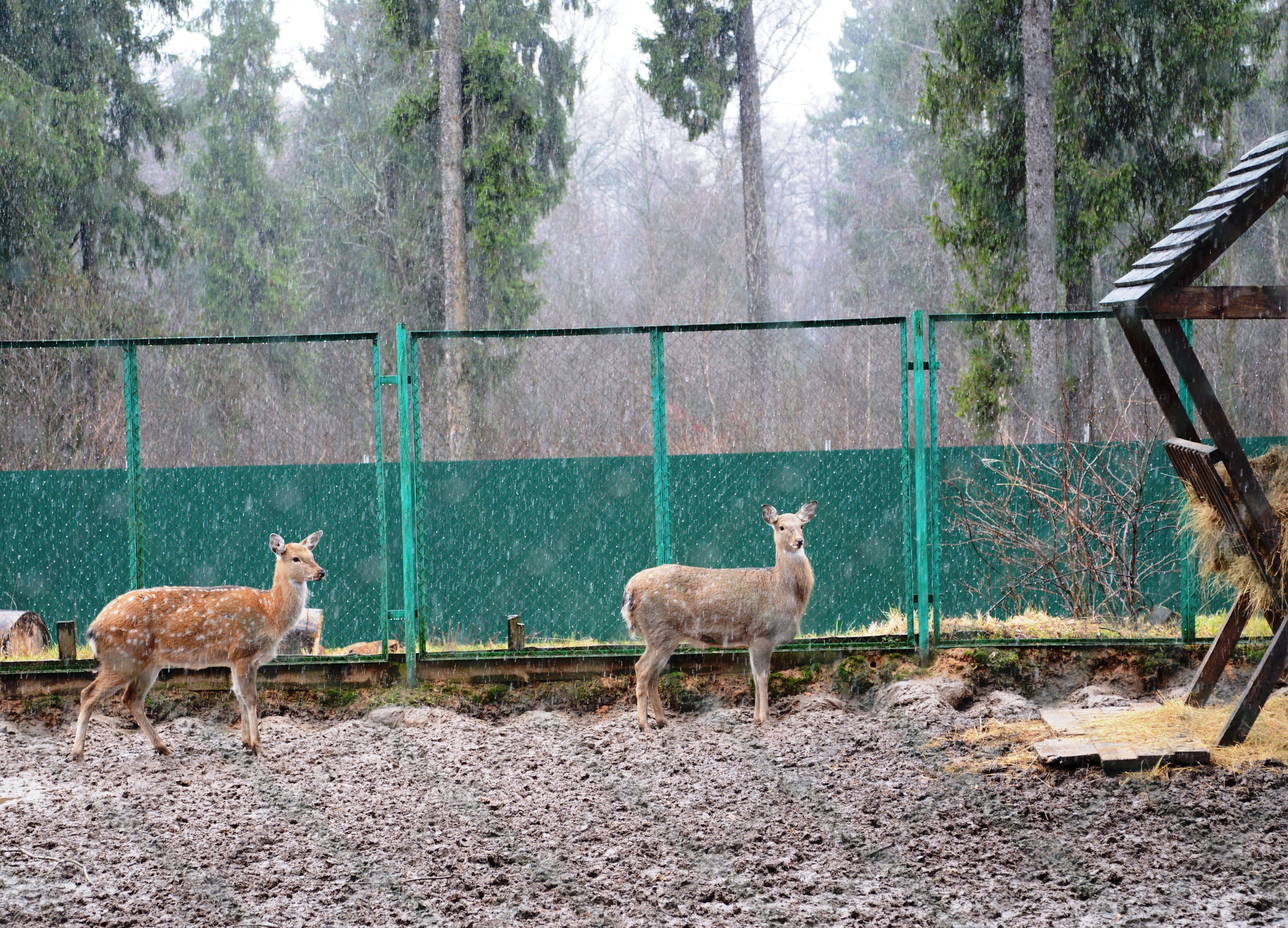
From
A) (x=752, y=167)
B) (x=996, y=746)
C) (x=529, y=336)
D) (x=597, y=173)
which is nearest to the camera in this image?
(x=996, y=746)

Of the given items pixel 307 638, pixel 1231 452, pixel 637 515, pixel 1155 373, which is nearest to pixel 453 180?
pixel 637 515

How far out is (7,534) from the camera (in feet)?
35.3

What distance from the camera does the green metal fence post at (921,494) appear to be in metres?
7.59

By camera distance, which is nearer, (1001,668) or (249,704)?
(249,704)

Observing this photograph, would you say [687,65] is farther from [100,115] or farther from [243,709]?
[243,709]

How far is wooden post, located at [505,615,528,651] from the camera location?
25.8 feet

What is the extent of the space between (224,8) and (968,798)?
2264cm

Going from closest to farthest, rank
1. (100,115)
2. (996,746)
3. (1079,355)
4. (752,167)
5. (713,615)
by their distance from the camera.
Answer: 1. (996,746)
2. (713,615)
3. (1079,355)
4. (100,115)
5. (752,167)

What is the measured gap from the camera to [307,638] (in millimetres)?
8812

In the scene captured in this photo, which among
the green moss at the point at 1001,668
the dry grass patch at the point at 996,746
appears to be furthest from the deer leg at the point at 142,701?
the green moss at the point at 1001,668

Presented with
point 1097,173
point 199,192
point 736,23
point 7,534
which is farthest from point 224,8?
point 1097,173

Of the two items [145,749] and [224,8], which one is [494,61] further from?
[145,749]

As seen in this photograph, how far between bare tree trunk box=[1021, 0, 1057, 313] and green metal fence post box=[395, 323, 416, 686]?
9.15 metres

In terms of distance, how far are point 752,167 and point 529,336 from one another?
13.9 metres
